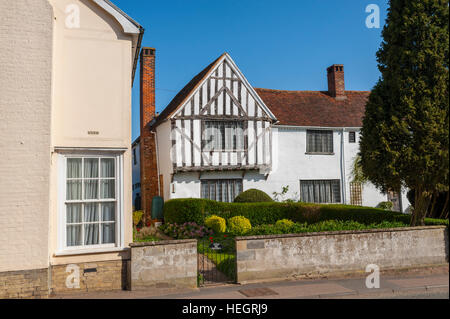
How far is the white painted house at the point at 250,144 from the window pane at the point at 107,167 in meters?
10.5

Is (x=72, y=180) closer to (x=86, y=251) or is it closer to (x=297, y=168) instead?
(x=86, y=251)

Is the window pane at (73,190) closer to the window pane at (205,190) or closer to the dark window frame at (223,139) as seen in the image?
the dark window frame at (223,139)

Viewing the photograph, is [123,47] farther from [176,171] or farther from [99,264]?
[176,171]

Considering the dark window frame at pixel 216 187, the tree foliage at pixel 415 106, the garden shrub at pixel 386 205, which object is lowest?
the garden shrub at pixel 386 205

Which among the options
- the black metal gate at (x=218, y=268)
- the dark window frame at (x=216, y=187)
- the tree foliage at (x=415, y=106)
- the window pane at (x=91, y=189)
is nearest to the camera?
the window pane at (x=91, y=189)

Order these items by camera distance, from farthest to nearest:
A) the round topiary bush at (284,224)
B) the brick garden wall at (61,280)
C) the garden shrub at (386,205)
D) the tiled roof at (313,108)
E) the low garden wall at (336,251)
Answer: the garden shrub at (386,205)
the tiled roof at (313,108)
the round topiary bush at (284,224)
the low garden wall at (336,251)
the brick garden wall at (61,280)

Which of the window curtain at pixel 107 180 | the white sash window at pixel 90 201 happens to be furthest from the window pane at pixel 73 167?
the window curtain at pixel 107 180

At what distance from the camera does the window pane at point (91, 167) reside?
911 cm

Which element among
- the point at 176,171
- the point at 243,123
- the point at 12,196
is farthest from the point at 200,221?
the point at 12,196

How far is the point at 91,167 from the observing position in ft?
30.0

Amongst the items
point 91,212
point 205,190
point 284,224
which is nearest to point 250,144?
point 205,190

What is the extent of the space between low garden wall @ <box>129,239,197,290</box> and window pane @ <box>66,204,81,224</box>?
147cm

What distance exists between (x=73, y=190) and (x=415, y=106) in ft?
31.7

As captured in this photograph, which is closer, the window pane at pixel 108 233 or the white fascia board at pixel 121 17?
the window pane at pixel 108 233
